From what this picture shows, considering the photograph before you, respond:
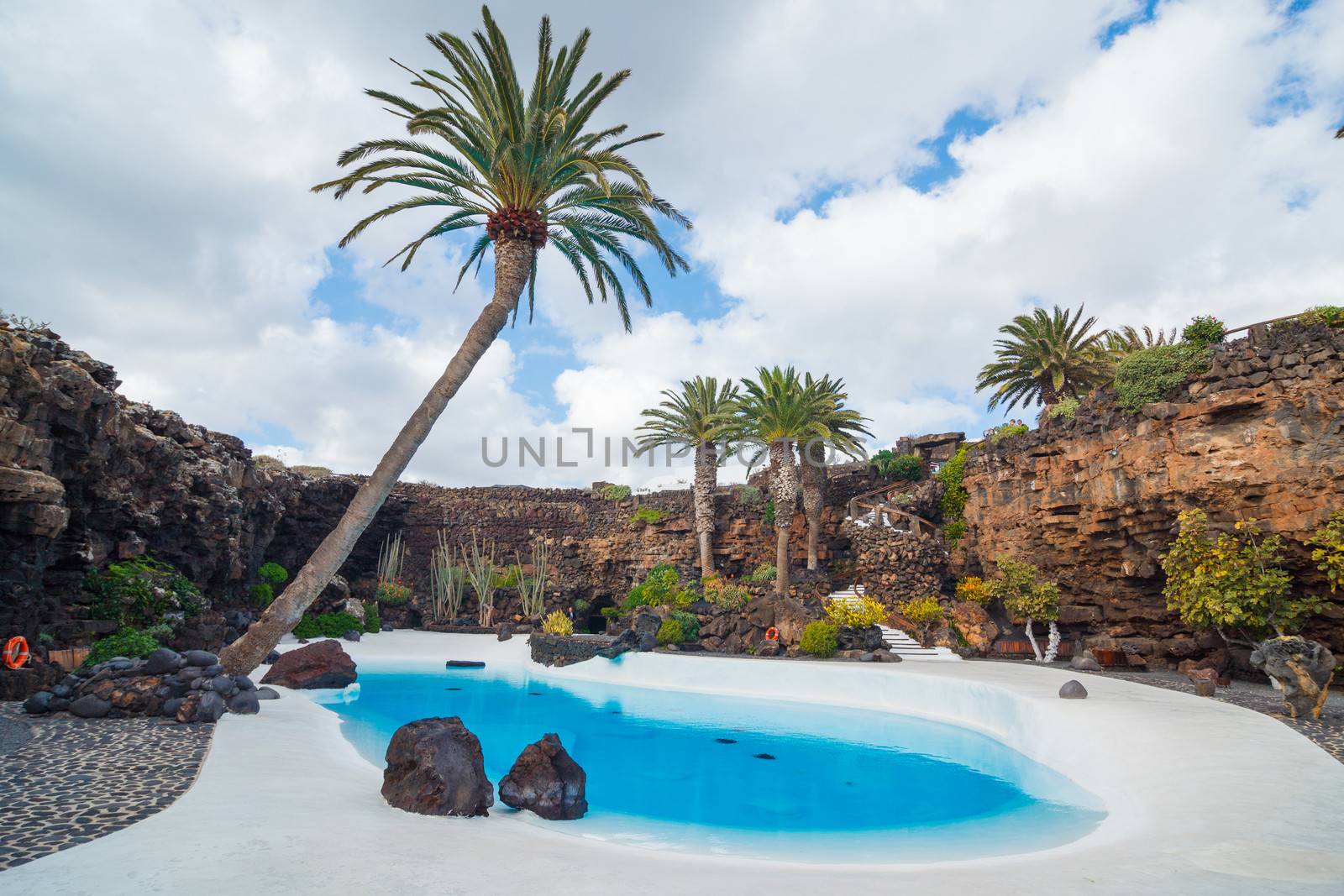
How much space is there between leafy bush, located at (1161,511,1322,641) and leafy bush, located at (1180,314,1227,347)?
4.00 meters

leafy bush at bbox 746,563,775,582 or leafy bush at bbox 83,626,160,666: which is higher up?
leafy bush at bbox 746,563,775,582

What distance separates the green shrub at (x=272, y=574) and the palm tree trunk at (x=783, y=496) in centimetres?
1657

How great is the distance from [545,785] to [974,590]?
1732 centimetres

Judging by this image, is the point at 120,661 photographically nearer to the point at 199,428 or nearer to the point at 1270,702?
the point at 199,428

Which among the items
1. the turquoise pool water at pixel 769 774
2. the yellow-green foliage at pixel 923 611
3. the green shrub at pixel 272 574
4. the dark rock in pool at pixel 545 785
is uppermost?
the green shrub at pixel 272 574

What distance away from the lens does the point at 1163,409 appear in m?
14.5

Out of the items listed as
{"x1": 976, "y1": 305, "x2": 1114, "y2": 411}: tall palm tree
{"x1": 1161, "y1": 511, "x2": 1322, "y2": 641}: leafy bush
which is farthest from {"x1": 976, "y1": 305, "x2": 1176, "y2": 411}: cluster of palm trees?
{"x1": 1161, "y1": 511, "x2": 1322, "y2": 641}: leafy bush

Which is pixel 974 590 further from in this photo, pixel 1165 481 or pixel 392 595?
pixel 392 595

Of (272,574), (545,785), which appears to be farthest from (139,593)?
(545,785)

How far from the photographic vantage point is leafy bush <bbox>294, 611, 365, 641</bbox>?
69.3 ft

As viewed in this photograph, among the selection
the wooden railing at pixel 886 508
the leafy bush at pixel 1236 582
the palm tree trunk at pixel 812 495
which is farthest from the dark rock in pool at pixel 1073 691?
the palm tree trunk at pixel 812 495

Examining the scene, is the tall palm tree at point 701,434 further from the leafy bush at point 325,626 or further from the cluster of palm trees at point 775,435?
the leafy bush at point 325,626

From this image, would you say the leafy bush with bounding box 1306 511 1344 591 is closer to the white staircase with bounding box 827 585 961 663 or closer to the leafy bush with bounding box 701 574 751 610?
the white staircase with bounding box 827 585 961 663

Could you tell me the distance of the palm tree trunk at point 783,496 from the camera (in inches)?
930
